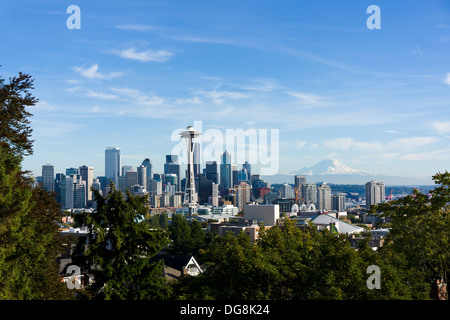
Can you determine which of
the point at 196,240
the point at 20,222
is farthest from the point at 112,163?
the point at 20,222

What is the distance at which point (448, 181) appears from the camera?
16703mm

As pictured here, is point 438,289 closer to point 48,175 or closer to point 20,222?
point 20,222

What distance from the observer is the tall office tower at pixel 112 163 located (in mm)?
179500

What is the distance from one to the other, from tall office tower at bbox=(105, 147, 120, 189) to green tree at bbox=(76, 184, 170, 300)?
167022 mm

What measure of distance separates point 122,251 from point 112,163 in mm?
176980

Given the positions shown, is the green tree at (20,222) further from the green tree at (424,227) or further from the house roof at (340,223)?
the house roof at (340,223)

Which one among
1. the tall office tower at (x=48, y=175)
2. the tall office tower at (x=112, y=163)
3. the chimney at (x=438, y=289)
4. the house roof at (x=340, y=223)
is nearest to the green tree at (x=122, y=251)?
the chimney at (x=438, y=289)

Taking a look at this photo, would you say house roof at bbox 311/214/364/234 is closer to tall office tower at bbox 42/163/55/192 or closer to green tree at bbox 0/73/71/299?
green tree at bbox 0/73/71/299

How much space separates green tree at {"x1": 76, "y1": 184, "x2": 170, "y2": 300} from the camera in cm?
1481

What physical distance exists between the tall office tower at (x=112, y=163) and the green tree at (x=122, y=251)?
167022 millimetres

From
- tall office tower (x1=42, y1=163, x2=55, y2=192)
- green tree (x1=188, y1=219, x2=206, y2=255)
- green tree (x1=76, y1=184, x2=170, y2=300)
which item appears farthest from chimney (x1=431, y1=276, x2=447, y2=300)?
tall office tower (x1=42, y1=163, x2=55, y2=192)
